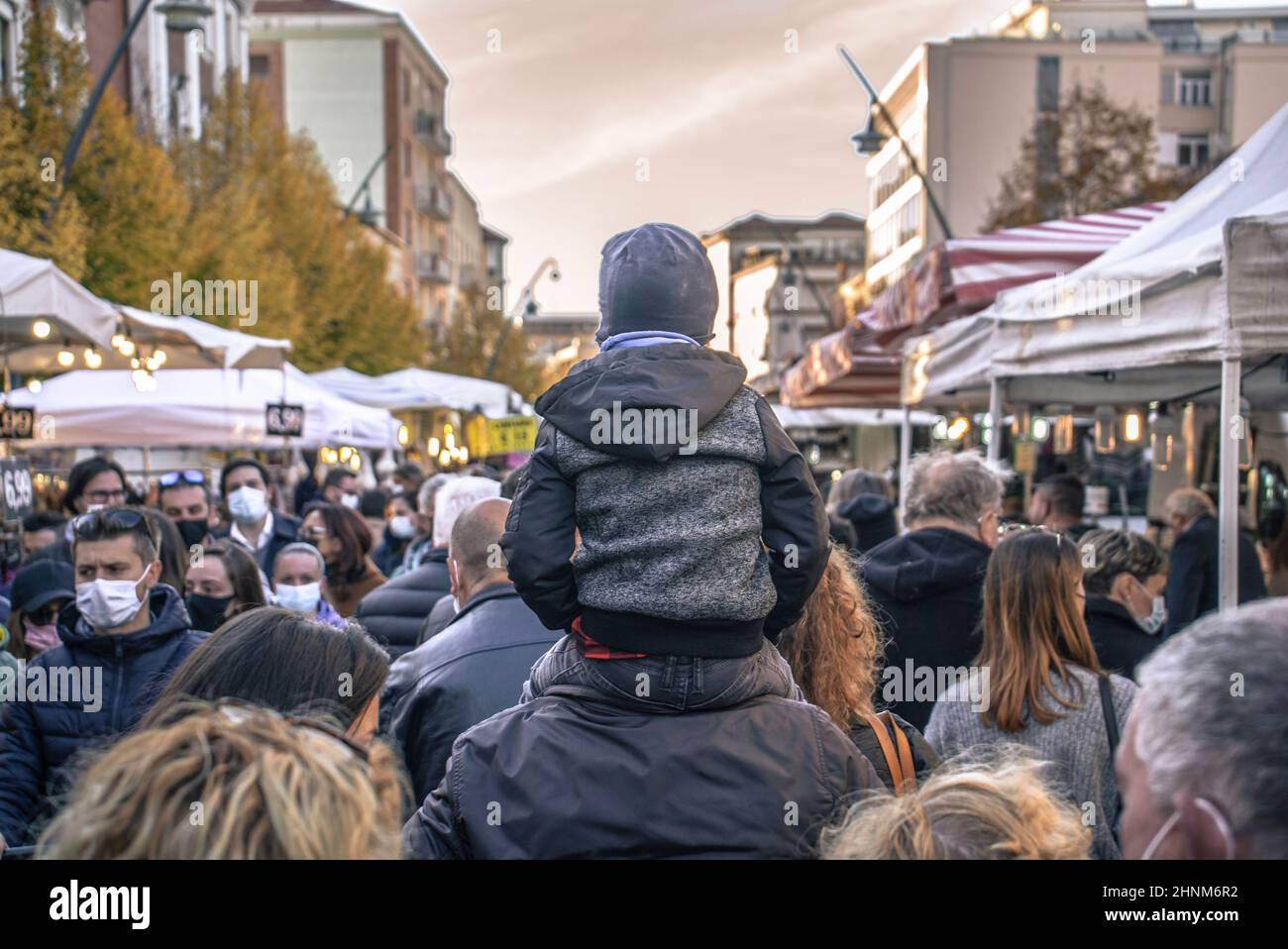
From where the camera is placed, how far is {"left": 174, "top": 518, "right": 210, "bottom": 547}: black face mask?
26.6 feet

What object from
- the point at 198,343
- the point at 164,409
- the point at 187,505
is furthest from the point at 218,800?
the point at 164,409

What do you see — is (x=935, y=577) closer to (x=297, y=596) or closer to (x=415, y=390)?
(x=297, y=596)

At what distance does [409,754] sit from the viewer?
3471 millimetres

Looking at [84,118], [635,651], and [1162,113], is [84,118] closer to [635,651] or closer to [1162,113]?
[635,651]

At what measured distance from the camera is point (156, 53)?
2975cm

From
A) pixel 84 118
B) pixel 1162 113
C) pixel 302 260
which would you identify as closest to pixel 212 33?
pixel 302 260

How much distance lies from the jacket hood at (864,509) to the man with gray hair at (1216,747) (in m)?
5.64

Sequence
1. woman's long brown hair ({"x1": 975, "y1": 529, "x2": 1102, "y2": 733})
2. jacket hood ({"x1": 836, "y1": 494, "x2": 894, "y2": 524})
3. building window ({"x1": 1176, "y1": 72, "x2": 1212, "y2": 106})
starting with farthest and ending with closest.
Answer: building window ({"x1": 1176, "y1": 72, "x2": 1212, "y2": 106}) < jacket hood ({"x1": 836, "y1": 494, "x2": 894, "y2": 524}) < woman's long brown hair ({"x1": 975, "y1": 529, "x2": 1102, "y2": 733})

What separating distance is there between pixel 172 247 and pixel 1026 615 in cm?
1486

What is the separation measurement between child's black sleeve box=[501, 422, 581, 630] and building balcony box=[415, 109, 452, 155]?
6398cm

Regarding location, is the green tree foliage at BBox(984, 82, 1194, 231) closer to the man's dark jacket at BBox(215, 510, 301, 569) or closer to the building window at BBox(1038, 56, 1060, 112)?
the man's dark jacket at BBox(215, 510, 301, 569)

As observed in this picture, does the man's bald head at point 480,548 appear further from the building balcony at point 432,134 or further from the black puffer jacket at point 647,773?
the building balcony at point 432,134

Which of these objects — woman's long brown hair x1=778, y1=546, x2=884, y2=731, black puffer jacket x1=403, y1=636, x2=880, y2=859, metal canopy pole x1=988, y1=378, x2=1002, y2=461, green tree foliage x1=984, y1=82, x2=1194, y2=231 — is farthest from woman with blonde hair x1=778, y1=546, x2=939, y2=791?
green tree foliage x1=984, y1=82, x2=1194, y2=231

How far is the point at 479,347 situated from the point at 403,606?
44.0 m
